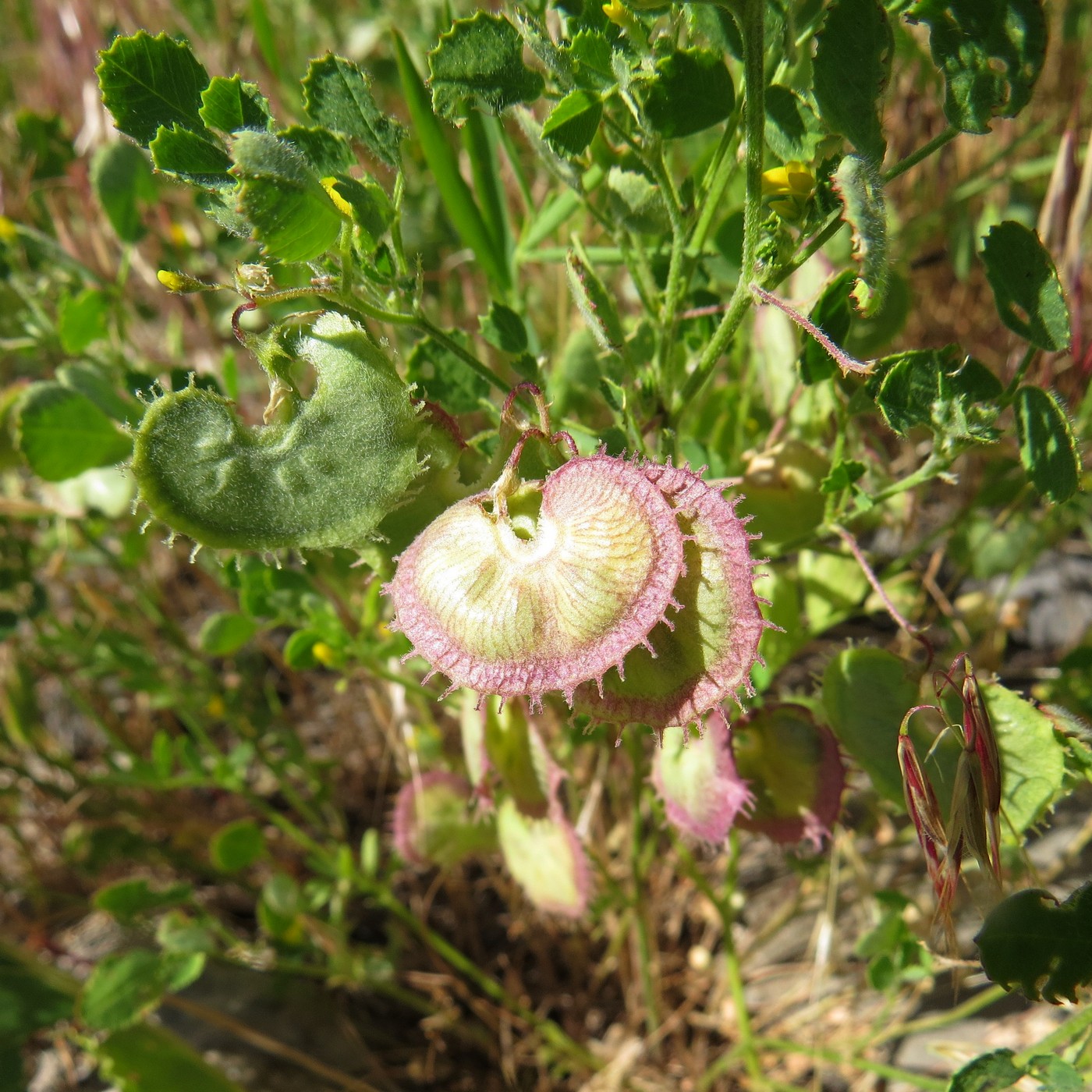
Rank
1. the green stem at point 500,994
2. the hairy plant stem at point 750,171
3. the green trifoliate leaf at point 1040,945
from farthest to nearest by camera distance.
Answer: the green stem at point 500,994, the green trifoliate leaf at point 1040,945, the hairy plant stem at point 750,171

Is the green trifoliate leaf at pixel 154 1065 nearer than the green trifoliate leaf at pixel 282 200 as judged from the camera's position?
No

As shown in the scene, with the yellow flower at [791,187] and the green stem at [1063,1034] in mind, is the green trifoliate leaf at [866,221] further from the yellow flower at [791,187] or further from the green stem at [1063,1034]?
the green stem at [1063,1034]

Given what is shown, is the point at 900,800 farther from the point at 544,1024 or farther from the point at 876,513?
the point at 544,1024

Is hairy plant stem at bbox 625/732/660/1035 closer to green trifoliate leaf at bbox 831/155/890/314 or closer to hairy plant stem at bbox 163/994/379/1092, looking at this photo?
hairy plant stem at bbox 163/994/379/1092

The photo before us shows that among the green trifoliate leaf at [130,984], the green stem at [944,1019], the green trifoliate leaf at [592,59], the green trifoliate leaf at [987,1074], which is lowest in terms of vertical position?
the green stem at [944,1019]

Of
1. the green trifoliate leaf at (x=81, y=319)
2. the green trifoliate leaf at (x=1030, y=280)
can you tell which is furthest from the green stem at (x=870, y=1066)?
the green trifoliate leaf at (x=81, y=319)

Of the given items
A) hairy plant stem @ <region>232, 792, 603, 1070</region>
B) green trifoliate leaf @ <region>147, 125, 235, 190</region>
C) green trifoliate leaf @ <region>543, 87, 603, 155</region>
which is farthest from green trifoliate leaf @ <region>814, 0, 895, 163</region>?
hairy plant stem @ <region>232, 792, 603, 1070</region>

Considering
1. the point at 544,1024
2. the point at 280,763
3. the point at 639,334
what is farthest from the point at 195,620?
the point at 639,334
